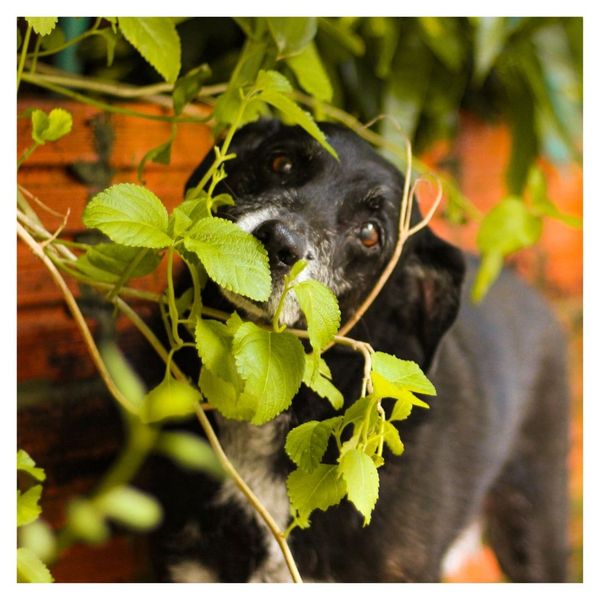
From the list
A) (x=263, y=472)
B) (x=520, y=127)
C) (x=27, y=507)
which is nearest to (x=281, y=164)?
(x=263, y=472)

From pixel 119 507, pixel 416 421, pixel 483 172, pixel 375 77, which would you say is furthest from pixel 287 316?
pixel 483 172

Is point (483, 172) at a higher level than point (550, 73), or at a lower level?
lower

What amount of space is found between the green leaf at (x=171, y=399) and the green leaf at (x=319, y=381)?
138mm

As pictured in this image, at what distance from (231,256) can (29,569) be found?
1.43ft

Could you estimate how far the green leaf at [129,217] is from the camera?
72 centimetres

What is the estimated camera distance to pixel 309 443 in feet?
2.46

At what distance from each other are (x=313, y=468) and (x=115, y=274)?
0.32 meters

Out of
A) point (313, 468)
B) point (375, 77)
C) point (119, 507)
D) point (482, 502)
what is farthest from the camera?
point (482, 502)

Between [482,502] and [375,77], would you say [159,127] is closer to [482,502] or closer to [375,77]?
[375,77]

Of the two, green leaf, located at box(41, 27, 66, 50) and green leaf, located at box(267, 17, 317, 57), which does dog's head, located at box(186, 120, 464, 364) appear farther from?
green leaf, located at box(41, 27, 66, 50)

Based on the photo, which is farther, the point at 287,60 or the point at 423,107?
the point at 423,107

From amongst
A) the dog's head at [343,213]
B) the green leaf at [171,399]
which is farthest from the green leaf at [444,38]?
the green leaf at [171,399]

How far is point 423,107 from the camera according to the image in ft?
4.44

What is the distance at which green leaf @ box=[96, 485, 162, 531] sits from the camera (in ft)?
3.59
